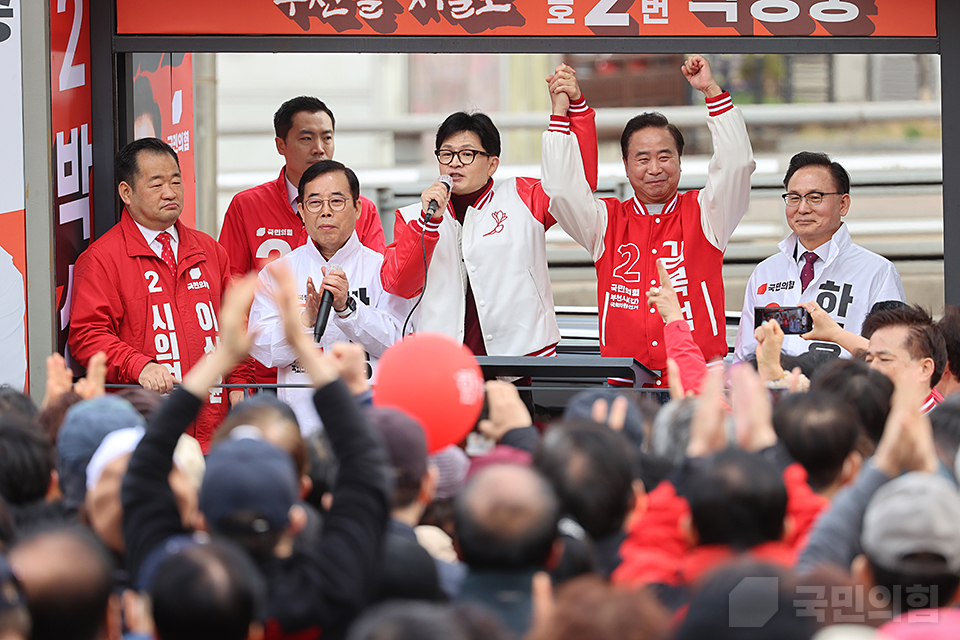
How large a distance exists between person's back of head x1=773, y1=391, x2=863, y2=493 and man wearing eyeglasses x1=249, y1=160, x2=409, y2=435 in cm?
235

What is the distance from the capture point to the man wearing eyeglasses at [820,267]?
5250mm

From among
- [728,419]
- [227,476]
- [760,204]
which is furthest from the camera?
[760,204]

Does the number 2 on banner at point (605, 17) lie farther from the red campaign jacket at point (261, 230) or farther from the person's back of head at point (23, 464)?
the person's back of head at point (23, 464)

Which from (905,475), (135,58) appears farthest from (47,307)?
(905,475)

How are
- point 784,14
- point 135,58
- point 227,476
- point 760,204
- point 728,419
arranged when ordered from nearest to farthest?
point 227,476
point 728,419
point 784,14
point 135,58
point 760,204

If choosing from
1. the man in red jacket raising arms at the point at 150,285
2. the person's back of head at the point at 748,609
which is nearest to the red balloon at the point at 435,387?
the person's back of head at the point at 748,609

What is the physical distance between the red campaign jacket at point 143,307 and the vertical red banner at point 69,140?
0.33 feet

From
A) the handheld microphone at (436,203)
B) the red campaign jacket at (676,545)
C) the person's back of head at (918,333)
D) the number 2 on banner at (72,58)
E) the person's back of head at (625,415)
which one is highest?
the number 2 on banner at (72,58)

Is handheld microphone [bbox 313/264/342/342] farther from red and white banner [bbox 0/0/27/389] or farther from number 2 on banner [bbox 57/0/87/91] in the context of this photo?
number 2 on banner [bbox 57/0/87/91]

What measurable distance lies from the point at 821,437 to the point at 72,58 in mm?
3728

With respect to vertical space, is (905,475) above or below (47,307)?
below

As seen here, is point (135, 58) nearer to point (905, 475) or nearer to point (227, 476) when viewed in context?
point (227, 476)

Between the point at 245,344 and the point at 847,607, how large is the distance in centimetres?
128

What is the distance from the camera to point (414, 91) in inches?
833
